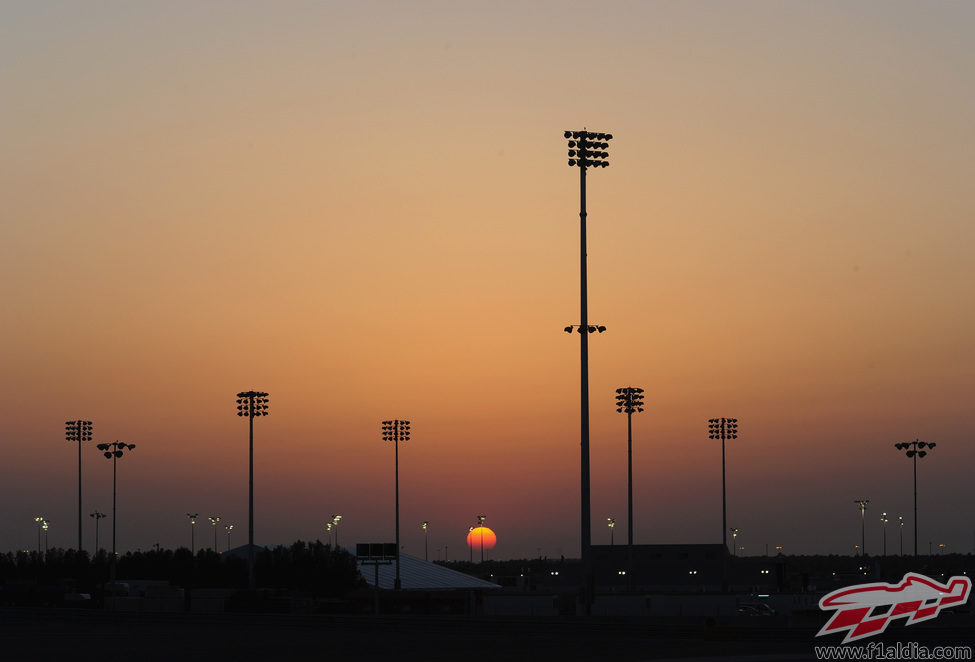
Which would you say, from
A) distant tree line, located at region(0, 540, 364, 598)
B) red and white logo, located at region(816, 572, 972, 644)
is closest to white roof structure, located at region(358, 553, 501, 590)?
distant tree line, located at region(0, 540, 364, 598)

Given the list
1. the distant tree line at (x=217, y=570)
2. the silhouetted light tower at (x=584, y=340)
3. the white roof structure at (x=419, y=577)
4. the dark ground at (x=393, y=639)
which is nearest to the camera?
the dark ground at (x=393, y=639)

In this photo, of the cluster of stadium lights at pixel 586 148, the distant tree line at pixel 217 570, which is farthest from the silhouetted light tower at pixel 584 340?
the distant tree line at pixel 217 570

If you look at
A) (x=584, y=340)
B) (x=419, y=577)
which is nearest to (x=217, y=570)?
(x=419, y=577)

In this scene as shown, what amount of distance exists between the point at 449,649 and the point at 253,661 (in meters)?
7.42

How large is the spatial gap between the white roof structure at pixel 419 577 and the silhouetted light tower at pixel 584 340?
83.4 metres

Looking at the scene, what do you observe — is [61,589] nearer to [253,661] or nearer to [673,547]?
[253,661]

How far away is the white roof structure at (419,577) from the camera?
141 m

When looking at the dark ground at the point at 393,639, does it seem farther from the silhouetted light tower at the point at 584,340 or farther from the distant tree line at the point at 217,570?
the distant tree line at the point at 217,570

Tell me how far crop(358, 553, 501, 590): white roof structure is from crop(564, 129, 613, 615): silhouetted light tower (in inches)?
3283

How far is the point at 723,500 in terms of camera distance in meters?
115

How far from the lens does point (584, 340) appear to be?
5634cm

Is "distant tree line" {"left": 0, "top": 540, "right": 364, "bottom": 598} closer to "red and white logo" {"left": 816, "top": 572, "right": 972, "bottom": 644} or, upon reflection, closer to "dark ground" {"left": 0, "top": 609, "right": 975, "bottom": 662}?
"dark ground" {"left": 0, "top": 609, "right": 975, "bottom": 662}

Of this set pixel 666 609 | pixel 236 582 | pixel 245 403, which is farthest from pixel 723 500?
pixel 236 582

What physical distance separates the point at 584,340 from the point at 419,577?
318 feet
